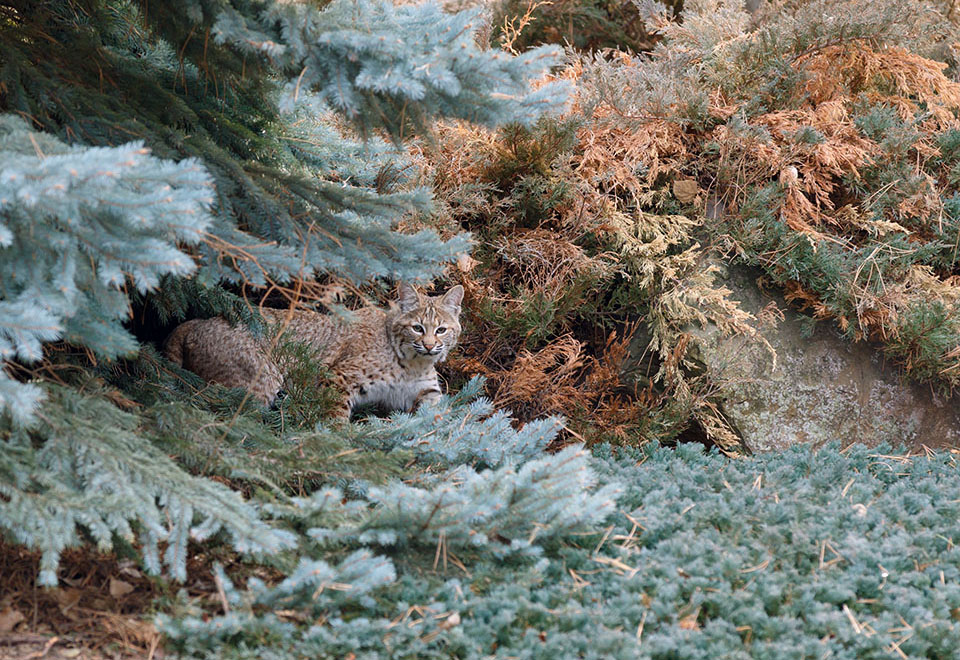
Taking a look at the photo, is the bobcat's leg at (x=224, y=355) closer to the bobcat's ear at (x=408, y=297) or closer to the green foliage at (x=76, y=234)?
the bobcat's ear at (x=408, y=297)

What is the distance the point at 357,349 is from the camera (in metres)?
4.99

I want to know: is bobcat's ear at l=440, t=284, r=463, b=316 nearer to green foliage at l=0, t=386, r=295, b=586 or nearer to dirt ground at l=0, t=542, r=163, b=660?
green foliage at l=0, t=386, r=295, b=586

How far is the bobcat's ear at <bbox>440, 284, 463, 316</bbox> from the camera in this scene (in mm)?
4859

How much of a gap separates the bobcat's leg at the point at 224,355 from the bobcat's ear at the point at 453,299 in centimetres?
101

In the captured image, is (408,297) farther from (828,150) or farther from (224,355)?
(828,150)

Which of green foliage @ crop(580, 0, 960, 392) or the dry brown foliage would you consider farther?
green foliage @ crop(580, 0, 960, 392)

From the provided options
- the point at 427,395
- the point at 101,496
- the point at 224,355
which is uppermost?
the point at 101,496

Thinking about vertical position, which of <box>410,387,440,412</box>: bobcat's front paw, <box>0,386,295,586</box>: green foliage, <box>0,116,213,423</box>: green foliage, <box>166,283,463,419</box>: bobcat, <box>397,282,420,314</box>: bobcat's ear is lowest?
<box>410,387,440,412</box>: bobcat's front paw

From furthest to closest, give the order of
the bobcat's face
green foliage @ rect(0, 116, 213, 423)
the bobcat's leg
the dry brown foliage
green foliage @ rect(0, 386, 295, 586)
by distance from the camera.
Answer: the dry brown foliage
the bobcat's face
the bobcat's leg
green foliage @ rect(0, 386, 295, 586)
green foliage @ rect(0, 116, 213, 423)

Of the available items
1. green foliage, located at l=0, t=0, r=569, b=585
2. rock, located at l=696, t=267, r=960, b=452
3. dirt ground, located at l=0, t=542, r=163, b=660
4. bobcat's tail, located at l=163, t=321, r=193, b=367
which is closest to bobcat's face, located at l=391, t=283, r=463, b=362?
green foliage, located at l=0, t=0, r=569, b=585

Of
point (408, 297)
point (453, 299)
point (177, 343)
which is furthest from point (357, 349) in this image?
point (177, 343)

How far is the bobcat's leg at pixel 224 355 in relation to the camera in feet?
15.0

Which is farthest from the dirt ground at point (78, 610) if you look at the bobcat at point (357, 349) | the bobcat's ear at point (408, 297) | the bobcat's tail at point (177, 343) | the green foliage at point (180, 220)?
the bobcat's ear at point (408, 297)

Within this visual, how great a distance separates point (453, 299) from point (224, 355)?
Answer: 1.30 m
